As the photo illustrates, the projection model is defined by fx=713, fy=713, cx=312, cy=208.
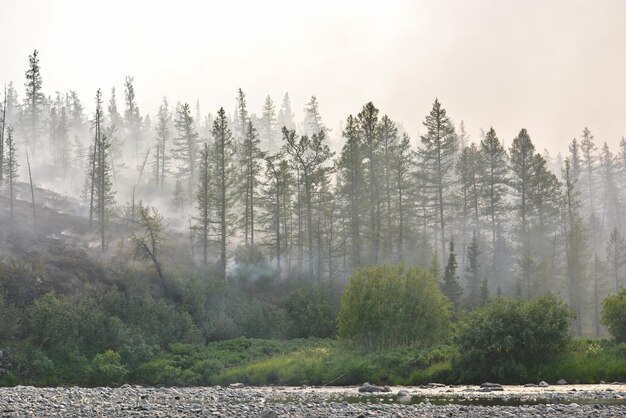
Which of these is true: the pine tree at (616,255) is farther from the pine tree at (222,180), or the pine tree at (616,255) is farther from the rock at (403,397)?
the rock at (403,397)

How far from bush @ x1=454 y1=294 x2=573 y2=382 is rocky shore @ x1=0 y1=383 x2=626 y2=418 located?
6.37ft

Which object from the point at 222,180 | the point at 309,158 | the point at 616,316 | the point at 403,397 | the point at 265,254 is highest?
the point at 309,158

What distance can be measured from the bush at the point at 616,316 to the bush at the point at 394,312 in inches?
373

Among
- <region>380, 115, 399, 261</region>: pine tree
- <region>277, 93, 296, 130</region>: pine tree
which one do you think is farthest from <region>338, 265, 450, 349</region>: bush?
<region>277, 93, 296, 130</region>: pine tree

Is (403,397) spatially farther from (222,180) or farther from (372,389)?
(222,180)

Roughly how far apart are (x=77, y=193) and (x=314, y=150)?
176ft

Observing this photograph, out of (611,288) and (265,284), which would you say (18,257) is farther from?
(611,288)

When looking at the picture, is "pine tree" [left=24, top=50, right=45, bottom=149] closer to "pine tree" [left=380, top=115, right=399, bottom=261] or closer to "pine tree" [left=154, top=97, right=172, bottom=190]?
"pine tree" [left=154, top=97, right=172, bottom=190]

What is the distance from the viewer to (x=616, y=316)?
121ft

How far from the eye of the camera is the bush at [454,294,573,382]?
3356cm

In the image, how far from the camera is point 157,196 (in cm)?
10788

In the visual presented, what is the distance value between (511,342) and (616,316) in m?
7.52

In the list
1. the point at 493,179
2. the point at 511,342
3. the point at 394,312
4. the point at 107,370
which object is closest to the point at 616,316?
the point at 511,342

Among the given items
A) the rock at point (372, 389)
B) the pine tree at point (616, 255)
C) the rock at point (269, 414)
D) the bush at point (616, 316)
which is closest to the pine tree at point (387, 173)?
the pine tree at point (616, 255)
